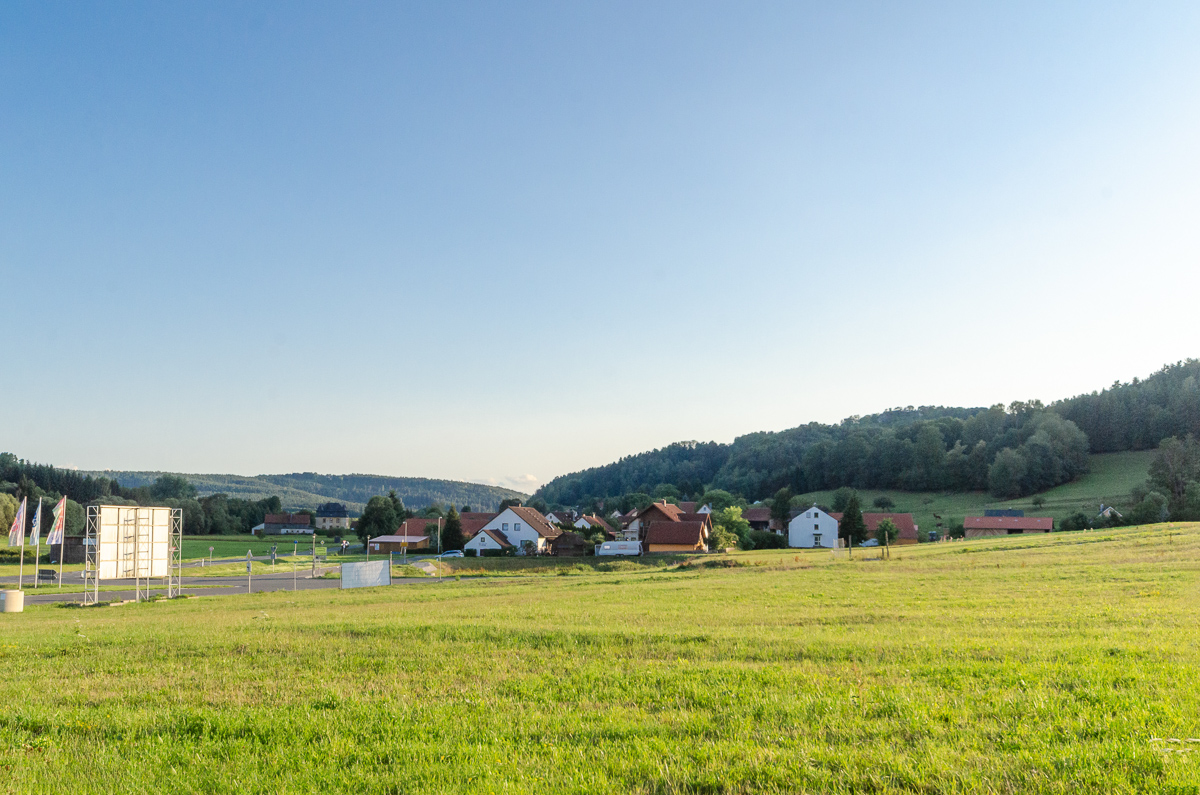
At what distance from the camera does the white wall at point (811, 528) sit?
9738 cm

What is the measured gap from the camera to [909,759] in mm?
5941

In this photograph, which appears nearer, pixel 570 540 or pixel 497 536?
pixel 570 540

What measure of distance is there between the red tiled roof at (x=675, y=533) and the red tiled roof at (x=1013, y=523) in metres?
37.8

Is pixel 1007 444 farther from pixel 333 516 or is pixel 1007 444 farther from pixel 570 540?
pixel 333 516

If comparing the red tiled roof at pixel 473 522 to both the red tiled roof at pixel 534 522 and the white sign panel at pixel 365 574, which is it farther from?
the white sign panel at pixel 365 574

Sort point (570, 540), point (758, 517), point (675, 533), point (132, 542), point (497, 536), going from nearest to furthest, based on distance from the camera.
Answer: point (132, 542) < point (570, 540) < point (675, 533) < point (497, 536) < point (758, 517)

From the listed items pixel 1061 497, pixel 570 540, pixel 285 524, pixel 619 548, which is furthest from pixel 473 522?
pixel 1061 497

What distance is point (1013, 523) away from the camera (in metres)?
92.9

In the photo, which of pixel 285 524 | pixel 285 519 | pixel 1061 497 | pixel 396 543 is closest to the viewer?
pixel 396 543

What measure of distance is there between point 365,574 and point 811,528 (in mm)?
72505

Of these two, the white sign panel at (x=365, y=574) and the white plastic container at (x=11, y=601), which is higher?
the white plastic container at (x=11, y=601)

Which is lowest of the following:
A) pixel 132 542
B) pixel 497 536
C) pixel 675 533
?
pixel 675 533

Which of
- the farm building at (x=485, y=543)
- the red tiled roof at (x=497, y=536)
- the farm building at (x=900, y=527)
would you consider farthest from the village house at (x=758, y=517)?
the farm building at (x=485, y=543)

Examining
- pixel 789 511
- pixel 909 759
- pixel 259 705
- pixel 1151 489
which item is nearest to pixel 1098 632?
pixel 909 759
